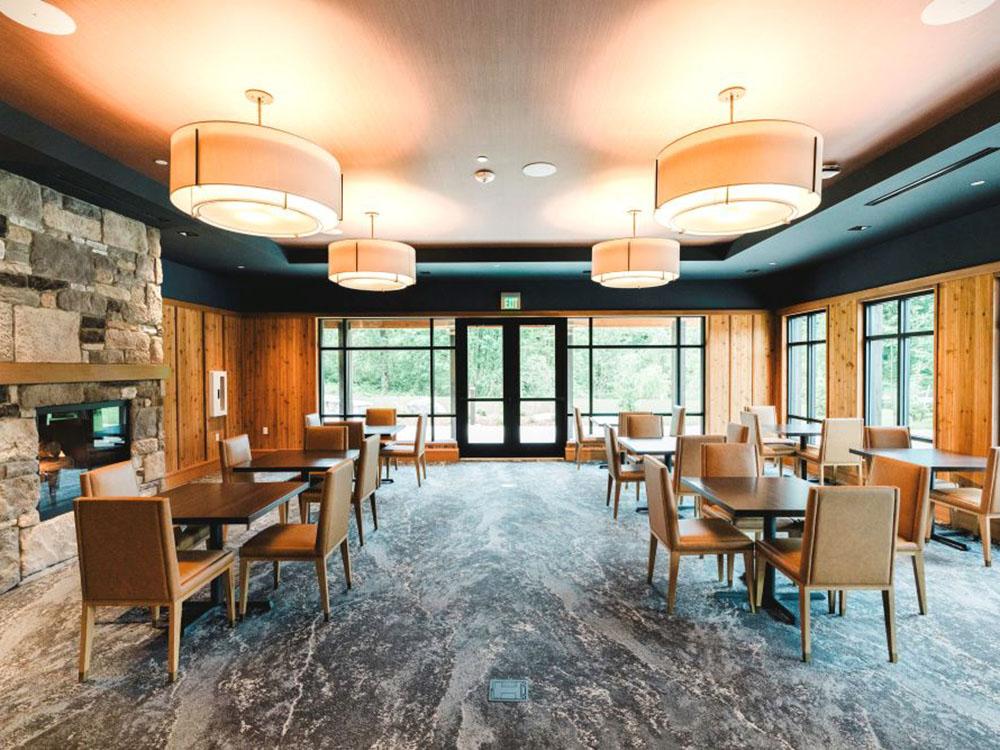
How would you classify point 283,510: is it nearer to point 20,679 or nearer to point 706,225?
point 20,679

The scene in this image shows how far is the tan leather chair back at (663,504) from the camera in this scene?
10.4ft

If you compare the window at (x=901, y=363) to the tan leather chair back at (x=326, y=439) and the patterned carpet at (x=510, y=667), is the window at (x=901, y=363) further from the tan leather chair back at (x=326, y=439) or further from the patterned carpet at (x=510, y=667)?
the tan leather chair back at (x=326, y=439)

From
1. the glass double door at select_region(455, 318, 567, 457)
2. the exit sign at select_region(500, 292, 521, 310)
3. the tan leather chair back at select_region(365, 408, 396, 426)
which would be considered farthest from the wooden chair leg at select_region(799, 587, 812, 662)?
the exit sign at select_region(500, 292, 521, 310)

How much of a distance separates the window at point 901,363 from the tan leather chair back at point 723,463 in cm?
286

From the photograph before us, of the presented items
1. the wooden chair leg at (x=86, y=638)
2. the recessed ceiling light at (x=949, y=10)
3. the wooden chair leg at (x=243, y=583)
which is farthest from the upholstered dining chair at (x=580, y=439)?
the wooden chair leg at (x=86, y=638)

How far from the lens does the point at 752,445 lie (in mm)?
4082

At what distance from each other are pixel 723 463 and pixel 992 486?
2.00 meters

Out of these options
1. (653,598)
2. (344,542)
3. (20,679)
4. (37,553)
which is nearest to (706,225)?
(653,598)

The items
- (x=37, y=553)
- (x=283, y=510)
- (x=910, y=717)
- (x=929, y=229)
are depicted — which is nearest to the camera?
(x=910, y=717)

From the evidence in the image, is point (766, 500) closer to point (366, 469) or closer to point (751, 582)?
point (751, 582)

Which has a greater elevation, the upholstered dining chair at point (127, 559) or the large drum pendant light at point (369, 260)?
the large drum pendant light at point (369, 260)

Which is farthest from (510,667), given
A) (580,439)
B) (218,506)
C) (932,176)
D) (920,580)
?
(580,439)

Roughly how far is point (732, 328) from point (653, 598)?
6.05 metres

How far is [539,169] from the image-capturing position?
405cm
